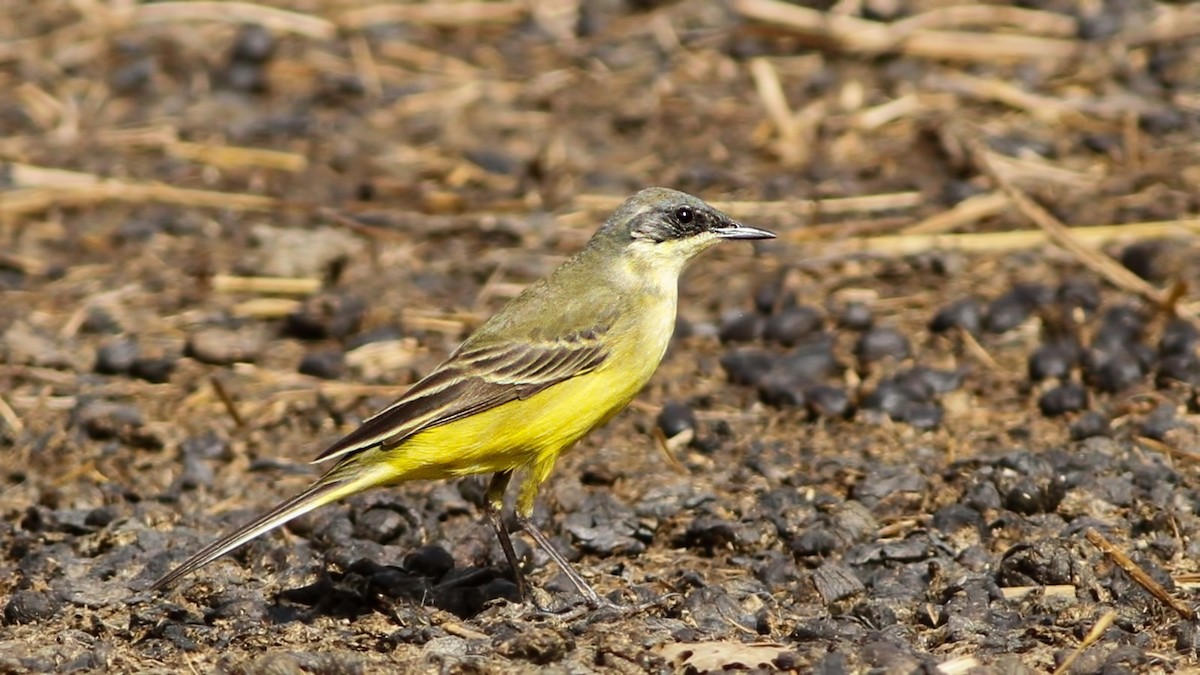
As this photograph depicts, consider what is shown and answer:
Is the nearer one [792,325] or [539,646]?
[539,646]

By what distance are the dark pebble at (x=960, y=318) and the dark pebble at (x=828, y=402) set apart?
3.41 feet

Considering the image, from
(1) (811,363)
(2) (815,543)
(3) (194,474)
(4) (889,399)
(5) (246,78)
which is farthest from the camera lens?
(5) (246,78)

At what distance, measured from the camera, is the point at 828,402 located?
31.4ft

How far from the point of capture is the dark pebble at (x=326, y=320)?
10.8 m

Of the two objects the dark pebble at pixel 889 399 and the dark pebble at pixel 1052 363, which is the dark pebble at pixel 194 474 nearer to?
the dark pebble at pixel 889 399

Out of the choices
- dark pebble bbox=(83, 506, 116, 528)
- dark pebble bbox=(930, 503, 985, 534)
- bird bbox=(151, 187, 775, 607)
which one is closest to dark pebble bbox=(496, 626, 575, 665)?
bird bbox=(151, 187, 775, 607)

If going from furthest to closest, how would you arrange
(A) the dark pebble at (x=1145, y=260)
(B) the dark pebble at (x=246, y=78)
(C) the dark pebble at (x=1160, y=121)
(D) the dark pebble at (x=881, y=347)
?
(B) the dark pebble at (x=246, y=78) < (C) the dark pebble at (x=1160, y=121) < (A) the dark pebble at (x=1145, y=260) < (D) the dark pebble at (x=881, y=347)

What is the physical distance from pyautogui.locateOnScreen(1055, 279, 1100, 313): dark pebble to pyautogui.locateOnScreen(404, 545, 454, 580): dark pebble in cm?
441

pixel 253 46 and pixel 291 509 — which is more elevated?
pixel 291 509

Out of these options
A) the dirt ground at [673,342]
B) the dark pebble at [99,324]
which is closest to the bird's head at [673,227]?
the dirt ground at [673,342]

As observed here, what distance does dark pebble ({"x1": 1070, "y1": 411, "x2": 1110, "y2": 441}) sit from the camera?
885cm

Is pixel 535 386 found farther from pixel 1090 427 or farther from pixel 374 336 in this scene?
pixel 374 336

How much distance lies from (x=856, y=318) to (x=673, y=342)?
3.74 ft

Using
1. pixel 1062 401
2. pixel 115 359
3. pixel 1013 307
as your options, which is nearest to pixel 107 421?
pixel 115 359
